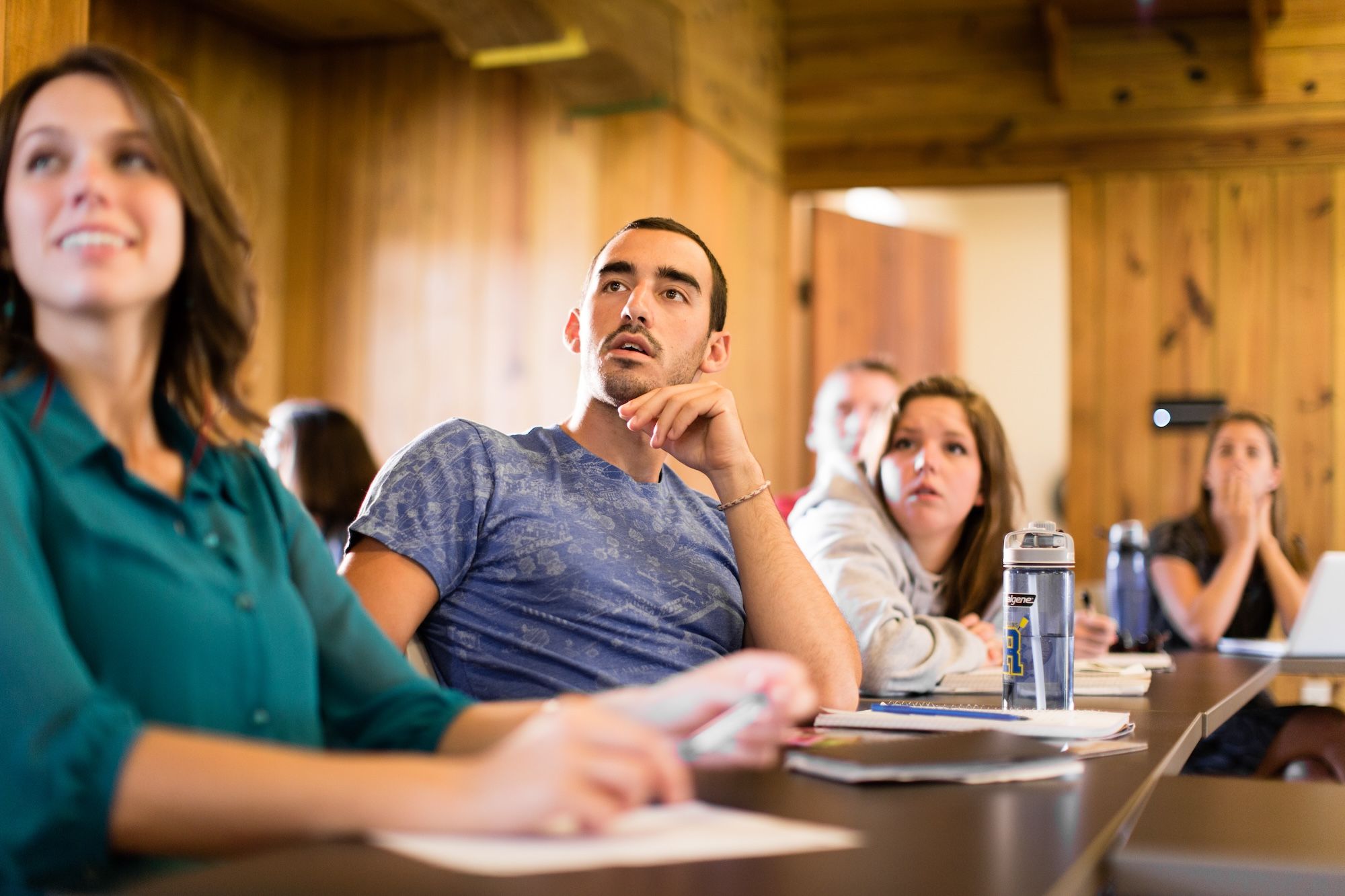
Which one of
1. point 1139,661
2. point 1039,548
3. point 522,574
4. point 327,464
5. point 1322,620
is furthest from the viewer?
point 327,464

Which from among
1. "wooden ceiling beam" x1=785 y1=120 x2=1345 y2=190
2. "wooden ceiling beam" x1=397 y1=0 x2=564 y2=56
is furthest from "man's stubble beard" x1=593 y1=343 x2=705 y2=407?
"wooden ceiling beam" x1=785 y1=120 x2=1345 y2=190

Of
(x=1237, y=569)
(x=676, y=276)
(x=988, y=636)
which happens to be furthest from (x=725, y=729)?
(x=1237, y=569)

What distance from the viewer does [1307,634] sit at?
107 inches

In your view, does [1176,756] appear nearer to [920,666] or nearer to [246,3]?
[920,666]

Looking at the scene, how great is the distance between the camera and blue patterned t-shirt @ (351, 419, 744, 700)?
1.55 m

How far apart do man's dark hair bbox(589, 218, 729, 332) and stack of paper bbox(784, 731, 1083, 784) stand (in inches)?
36.7

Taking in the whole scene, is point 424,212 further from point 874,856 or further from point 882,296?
point 874,856

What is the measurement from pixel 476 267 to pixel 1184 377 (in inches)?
99.3

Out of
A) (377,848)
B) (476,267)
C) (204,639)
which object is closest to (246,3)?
(476,267)

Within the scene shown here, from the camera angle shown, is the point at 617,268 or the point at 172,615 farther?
Answer: the point at 617,268

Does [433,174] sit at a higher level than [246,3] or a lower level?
lower

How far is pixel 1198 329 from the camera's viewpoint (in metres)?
4.77

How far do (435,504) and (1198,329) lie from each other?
3.90 m

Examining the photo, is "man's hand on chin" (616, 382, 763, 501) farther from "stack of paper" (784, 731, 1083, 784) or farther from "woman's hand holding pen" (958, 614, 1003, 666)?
"stack of paper" (784, 731, 1083, 784)
